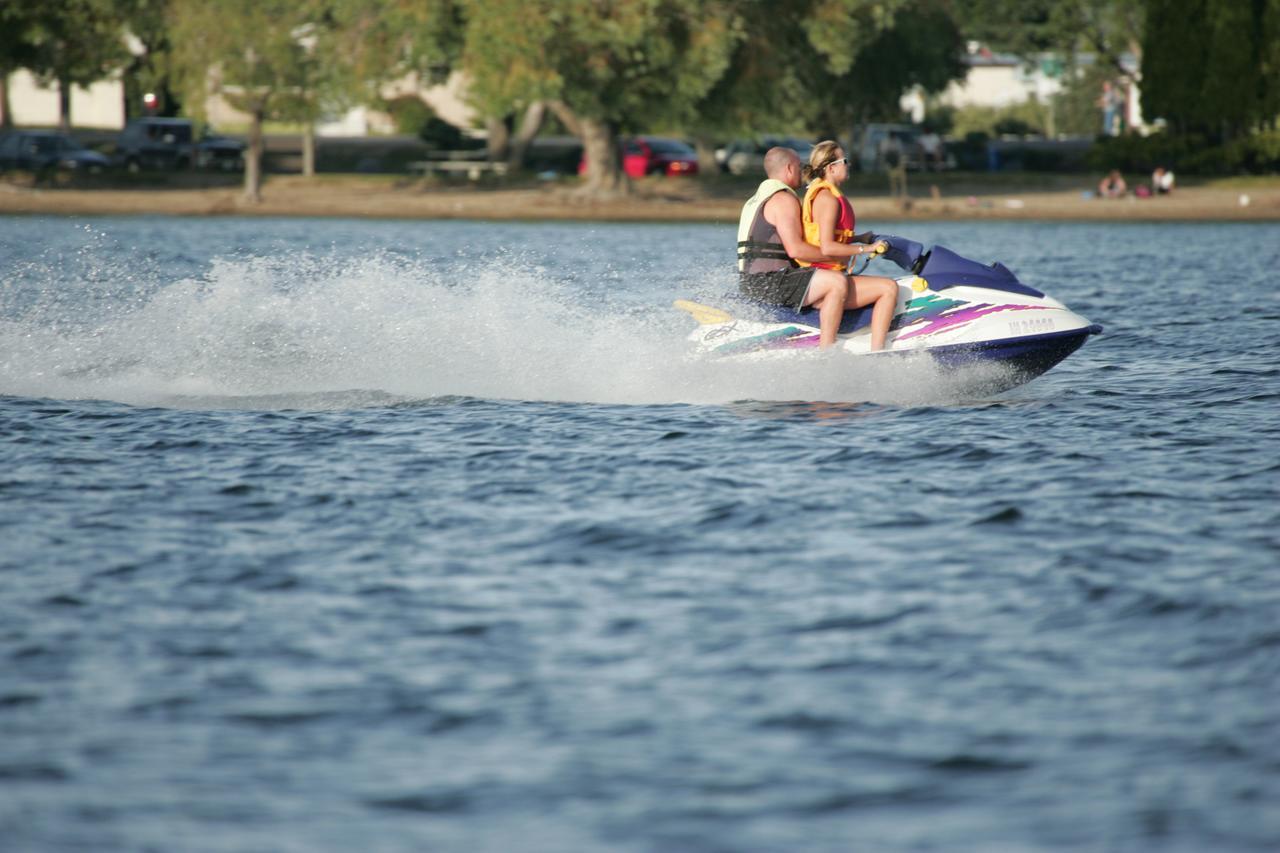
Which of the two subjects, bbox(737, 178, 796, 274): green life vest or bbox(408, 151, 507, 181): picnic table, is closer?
bbox(737, 178, 796, 274): green life vest

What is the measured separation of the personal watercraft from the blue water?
0.21 m

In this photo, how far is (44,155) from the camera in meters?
50.3

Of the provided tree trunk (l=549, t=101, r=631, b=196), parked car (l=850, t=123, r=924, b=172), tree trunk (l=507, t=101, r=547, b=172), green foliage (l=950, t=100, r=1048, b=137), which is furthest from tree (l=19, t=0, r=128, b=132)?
green foliage (l=950, t=100, r=1048, b=137)

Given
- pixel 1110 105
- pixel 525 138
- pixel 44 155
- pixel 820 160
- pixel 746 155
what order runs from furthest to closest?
pixel 1110 105, pixel 746 155, pixel 525 138, pixel 44 155, pixel 820 160

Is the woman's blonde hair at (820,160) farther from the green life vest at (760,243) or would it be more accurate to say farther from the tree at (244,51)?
the tree at (244,51)

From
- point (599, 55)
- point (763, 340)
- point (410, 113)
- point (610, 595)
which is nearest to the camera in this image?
point (610, 595)

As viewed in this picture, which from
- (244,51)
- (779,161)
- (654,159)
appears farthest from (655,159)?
(779,161)

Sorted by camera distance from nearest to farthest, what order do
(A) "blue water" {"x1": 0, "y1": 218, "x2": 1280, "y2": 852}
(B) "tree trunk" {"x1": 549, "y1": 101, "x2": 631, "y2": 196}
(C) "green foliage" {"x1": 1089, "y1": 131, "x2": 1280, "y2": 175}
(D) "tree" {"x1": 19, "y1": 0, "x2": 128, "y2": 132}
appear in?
(A) "blue water" {"x1": 0, "y1": 218, "x2": 1280, "y2": 852} < (B) "tree trunk" {"x1": 549, "y1": 101, "x2": 631, "y2": 196} < (D) "tree" {"x1": 19, "y1": 0, "x2": 128, "y2": 132} < (C) "green foliage" {"x1": 1089, "y1": 131, "x2": 1280, "y2": 175}

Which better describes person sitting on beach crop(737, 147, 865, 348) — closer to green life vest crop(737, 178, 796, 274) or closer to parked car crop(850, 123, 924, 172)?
green life vest crop(737, 178, 796, 274)

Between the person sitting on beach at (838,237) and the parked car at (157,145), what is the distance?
45458 mm

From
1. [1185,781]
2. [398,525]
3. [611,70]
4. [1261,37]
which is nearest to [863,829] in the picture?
[1185,781]

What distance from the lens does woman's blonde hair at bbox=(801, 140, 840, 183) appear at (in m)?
11.9

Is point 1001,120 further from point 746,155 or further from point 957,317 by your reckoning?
point 957,317

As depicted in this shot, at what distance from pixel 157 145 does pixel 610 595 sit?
5094 cm
